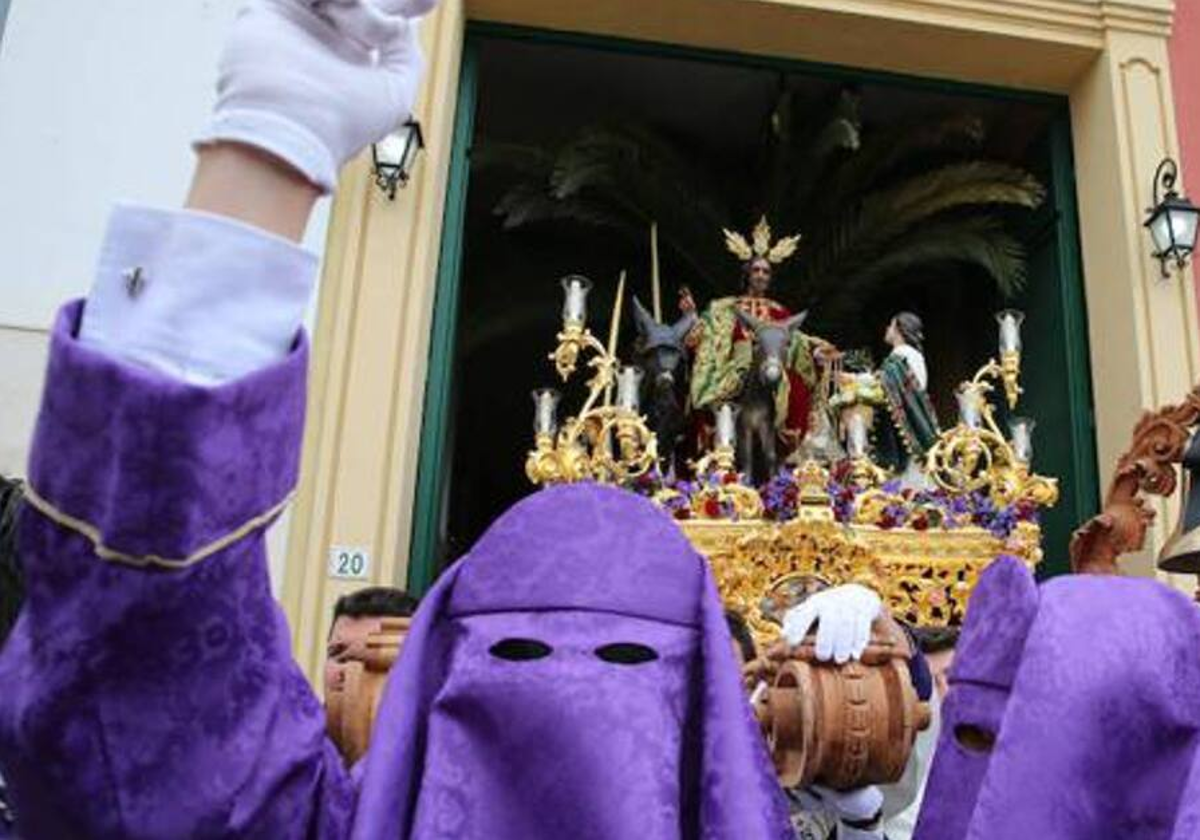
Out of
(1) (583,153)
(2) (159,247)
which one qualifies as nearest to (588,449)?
(1) (583,153)

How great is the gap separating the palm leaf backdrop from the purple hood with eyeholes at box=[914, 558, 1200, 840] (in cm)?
642

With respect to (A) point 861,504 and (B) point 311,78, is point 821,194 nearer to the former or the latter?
(A) point 861,504

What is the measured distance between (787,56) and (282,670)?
652cm

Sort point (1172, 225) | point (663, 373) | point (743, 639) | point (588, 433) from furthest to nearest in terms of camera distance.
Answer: point (663, 373) → point (588, 433) → point (1172, 225) → point (743, 639)

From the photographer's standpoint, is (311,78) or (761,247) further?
(761,247)

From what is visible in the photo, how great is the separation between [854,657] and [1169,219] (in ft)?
16.5

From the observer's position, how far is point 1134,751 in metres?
1.35

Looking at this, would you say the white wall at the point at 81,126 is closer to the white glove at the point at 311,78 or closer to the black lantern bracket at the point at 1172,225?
the black lantern bracket at the point at 1172,225

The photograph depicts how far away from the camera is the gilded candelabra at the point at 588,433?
580 cm

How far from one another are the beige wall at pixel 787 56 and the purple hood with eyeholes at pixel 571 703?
370cm

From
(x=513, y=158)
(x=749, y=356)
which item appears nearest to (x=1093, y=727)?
(x=749, y=356)

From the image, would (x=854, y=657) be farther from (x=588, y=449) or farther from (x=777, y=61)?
(x=777, y=61)

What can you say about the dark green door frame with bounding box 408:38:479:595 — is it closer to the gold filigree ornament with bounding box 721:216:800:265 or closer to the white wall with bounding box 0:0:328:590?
the white wall with bounding box 0:0:328:590

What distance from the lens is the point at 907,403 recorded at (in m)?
6.56
